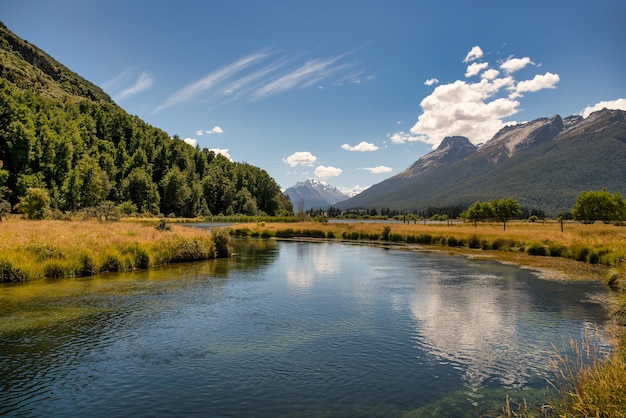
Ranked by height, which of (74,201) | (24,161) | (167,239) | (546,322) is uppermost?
(24,161)

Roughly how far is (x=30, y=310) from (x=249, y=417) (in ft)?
49.9

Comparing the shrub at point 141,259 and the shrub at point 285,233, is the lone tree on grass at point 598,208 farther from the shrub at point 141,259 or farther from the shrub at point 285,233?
the shrub at point 141,259

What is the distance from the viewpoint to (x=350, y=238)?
80.1 m

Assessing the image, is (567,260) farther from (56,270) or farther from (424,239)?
(56,270)

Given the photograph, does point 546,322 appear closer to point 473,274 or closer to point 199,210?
point 473,274

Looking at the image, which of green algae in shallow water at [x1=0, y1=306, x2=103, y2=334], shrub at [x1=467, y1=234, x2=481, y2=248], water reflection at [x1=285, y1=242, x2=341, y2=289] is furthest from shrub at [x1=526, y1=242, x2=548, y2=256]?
green algae in shallow water at [x1=0, y1=306, x2=103, y2=334]

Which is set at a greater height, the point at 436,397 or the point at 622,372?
the point at 622,372

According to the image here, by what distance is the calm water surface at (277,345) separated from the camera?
11.3m

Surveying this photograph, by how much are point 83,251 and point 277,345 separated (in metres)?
21.9

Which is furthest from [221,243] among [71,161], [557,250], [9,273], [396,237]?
[71,161]

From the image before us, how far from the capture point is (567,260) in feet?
144

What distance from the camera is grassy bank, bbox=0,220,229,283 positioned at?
89.7 ft

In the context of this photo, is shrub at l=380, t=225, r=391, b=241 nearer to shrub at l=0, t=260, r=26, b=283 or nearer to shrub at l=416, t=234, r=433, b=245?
shrub at l=416, t=234, r=433, b=245

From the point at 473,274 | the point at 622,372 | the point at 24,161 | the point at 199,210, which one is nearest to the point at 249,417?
the point at 622,372
